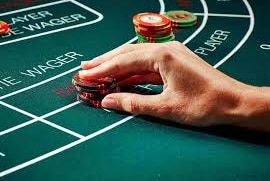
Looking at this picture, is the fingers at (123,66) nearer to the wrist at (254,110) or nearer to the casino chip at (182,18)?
the wrist at (254,110)

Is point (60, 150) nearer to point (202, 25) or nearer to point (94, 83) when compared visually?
point (94, 83)

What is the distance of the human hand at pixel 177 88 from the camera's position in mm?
1752

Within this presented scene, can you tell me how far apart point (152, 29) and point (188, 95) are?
1.59 ft

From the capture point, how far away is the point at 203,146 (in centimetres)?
171

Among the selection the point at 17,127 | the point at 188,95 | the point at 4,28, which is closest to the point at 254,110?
the point at 188,95

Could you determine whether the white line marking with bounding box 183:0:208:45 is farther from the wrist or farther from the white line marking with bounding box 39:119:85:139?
the white line marking with bounding box 39:119:85:139

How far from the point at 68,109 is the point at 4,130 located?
9.7 inches

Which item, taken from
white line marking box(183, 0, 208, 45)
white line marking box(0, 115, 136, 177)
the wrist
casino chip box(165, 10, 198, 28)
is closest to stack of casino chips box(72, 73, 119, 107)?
Result: white line marking box(0, 115, 136, 177)

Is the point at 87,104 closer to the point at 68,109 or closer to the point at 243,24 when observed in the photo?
the point at 68,109

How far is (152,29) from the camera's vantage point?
85.2 inches

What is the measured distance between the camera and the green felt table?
1584 millimetres

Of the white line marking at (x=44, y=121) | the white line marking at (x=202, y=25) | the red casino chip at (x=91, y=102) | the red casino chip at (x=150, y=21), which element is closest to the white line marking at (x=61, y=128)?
the white line marking at (x=44, y=121)

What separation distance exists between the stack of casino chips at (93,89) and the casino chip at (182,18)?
2.51 feet

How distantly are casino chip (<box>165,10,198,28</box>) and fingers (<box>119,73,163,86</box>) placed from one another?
65cm
